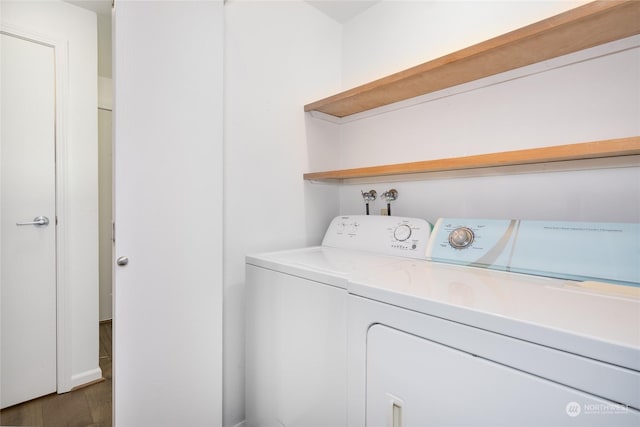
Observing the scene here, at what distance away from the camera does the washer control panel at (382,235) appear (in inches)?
A: 55.0

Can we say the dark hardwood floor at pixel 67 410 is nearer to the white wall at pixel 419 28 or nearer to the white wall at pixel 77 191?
the white wall at pixel 77 191

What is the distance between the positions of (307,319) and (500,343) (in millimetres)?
645

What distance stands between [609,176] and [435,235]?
62 cm

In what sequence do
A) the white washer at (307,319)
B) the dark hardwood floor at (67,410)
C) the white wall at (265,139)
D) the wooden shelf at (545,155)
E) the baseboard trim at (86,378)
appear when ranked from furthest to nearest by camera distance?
the baseboard trim at (86,378)
the dark hardwood floor at (67,410)
the white wall at (265,139)
the white washer at (307,319)
the wooden shelf at (545,155)

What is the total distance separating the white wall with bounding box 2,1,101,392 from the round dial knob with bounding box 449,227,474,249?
7.06 feet

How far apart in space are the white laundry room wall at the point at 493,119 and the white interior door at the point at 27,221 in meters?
1.71

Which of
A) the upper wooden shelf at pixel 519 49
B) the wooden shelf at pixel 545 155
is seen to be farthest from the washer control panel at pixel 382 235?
the upper wooden shelf at pixel 519 49

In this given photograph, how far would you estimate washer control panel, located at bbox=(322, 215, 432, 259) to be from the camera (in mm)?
1397

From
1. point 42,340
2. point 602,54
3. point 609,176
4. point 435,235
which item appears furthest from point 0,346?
point 602,54

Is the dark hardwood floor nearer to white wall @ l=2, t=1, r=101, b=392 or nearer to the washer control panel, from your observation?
white wall @ l=2, t=1, r=101, b=392

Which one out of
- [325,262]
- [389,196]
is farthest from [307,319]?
[389,196]

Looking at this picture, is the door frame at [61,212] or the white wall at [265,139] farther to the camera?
the door frame at [61,212]

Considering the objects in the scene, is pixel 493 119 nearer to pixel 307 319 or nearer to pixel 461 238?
pixel 461 238

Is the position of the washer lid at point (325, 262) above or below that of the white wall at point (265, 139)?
below
